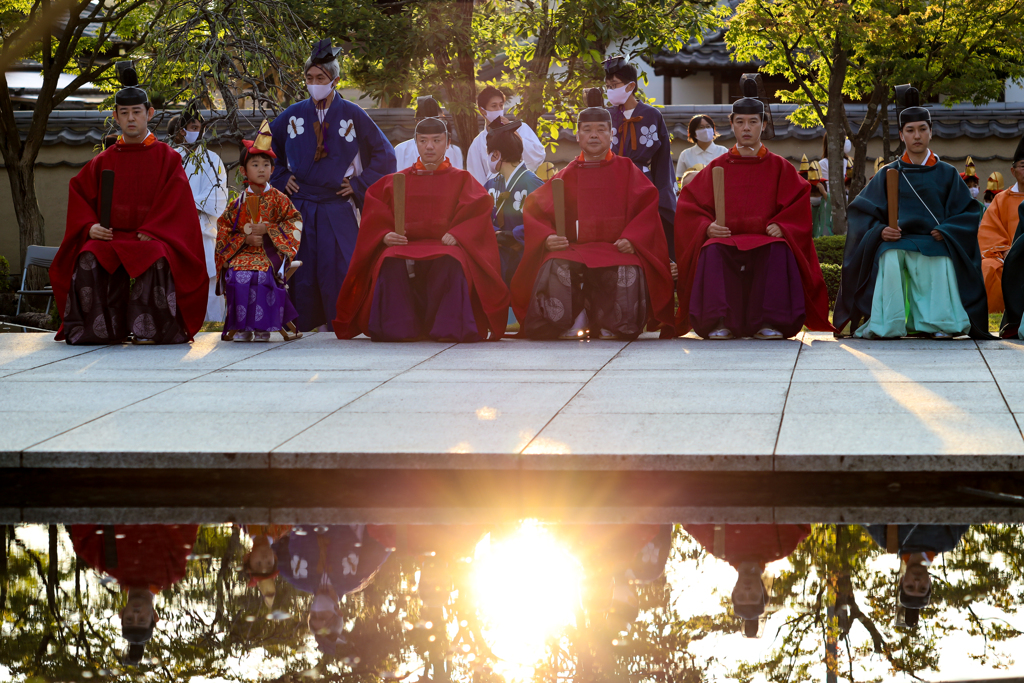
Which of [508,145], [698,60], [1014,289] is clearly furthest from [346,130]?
[698,60]

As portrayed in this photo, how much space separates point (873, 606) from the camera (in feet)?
9.56

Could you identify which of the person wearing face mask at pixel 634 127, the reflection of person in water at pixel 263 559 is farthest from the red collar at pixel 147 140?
the reflection of person in water at pixel 263 559

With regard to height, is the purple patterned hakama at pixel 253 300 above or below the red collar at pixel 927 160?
below

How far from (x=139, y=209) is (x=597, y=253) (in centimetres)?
301

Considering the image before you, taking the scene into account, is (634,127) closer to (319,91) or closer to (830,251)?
(319,91)

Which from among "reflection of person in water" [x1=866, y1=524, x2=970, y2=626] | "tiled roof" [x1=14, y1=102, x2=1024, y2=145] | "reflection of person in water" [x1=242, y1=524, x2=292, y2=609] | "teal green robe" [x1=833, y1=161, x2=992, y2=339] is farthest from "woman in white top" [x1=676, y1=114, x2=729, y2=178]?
"reflection of person in water" [x1=242, y1=524, x2=292, y2=609]

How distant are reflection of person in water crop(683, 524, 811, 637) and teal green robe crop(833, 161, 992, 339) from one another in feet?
13.3

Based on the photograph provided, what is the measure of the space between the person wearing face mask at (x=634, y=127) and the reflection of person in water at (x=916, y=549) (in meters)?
4.93

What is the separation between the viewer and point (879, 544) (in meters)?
3.39

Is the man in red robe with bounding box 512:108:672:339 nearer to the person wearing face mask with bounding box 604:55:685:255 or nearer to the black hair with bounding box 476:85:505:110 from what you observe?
the person wearing face mask with bounding box 604:55:685:255

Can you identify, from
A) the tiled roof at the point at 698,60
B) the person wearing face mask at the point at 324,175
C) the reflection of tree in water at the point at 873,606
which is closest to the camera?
the reflection of tree in water at the point at 873,606

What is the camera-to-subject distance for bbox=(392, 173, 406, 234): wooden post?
7.39 meters

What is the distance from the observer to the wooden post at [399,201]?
24.2ft

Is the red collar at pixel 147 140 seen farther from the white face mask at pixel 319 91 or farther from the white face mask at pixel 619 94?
the white face mask at pixel 619 94
